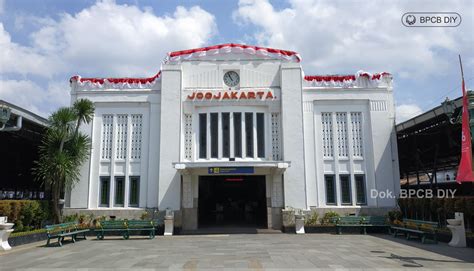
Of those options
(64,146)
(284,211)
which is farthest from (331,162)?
(64,146)

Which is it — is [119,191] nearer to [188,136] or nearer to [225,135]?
[188,136]

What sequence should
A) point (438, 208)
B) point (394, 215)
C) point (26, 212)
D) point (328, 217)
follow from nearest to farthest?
point (438, 208) < point (26, 212) < point (394, 215) < point (328, 217)

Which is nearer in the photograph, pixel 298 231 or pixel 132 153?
pixel 298 231

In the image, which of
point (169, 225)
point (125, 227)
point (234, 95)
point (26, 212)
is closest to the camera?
point (26, 212)

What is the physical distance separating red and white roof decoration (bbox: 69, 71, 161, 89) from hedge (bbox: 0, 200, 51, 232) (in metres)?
7.38

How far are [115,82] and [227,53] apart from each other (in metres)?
7.04

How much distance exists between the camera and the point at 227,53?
22.3m

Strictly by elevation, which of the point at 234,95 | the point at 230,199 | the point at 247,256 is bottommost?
the point at 247,256

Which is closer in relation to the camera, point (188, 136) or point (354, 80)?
point (188, 136)

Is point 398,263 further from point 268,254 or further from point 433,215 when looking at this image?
point 433,215

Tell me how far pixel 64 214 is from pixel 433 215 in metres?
19.4

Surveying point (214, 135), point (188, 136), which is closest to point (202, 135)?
point (214, 135)

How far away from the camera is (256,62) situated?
72.8 feet

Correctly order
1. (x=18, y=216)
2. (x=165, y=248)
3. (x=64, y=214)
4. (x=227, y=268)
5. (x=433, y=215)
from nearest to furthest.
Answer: (x=227, y=268) < (x=165, y=248) < (x=18, y=216) < (x=433, y=215) < (x=64, y=214)
